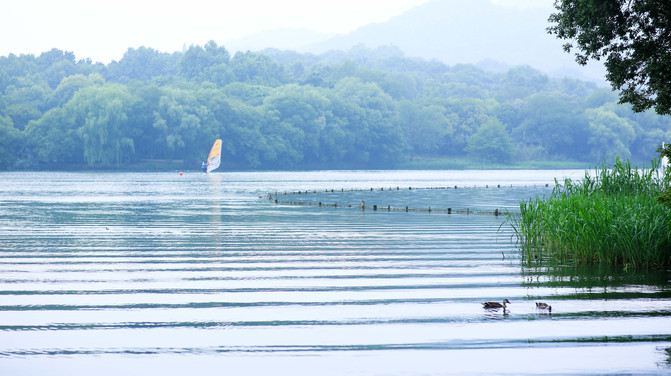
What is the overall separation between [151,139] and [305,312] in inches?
4426

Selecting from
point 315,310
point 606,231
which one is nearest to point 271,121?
point 606,231

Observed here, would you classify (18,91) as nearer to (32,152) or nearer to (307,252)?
(32,152)

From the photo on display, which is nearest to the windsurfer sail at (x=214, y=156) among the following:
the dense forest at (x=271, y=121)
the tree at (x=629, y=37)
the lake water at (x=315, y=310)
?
the dense forest at (x=271, y=121)

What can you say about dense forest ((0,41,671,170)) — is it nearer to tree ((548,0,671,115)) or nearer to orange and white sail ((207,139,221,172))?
orange and white sail ((207,139,221,172))

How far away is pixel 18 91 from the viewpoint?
13812 cm

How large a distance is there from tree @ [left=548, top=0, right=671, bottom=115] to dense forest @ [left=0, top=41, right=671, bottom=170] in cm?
10018

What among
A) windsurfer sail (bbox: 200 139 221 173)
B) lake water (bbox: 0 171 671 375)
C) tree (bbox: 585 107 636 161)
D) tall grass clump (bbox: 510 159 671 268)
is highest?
tree (bbox: 585 107 636 161)

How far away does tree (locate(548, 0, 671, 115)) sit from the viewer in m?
15.7

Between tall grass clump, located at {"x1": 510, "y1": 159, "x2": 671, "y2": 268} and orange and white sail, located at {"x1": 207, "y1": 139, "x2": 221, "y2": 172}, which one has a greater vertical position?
orange and white sail, located at {"x1": 207, "y1": 139, "x2": 221, "y2": 172}

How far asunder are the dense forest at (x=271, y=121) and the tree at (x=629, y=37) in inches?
3944

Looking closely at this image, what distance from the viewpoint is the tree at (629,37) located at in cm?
1572

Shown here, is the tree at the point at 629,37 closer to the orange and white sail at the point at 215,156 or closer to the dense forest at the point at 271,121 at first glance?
the orange and white sail at the point at 215,156

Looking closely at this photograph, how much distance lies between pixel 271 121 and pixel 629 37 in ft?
383

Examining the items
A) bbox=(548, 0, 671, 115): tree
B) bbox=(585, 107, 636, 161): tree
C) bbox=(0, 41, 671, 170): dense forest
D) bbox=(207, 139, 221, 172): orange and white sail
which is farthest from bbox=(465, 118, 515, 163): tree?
bbox=(548, 0, 671, 115): tree
